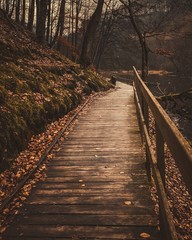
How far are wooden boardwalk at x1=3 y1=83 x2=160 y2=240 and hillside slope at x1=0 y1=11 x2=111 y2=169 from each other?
1.24 metres

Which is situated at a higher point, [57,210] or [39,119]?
[39,119]

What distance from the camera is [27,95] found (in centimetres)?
1011

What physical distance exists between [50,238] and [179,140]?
8.26 feet

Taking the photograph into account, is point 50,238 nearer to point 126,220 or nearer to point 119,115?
point 126,220

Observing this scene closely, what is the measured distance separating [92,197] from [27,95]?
19.1ft

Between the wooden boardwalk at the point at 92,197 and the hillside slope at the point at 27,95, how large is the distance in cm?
124

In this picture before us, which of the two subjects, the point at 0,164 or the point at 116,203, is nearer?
the point at 116,203

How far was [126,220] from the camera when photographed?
4516 millimetres

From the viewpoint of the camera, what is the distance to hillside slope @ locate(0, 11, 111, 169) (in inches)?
304

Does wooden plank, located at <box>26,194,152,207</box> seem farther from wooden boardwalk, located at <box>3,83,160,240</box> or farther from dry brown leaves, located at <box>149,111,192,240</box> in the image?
dry brown leaves, located at <box>149,111,192,240</box>

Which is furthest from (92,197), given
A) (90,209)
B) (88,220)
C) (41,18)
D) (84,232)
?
(41,18)

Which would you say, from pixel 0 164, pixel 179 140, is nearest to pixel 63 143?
pixel 0 164

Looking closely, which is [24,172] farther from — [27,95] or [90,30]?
[90,30]

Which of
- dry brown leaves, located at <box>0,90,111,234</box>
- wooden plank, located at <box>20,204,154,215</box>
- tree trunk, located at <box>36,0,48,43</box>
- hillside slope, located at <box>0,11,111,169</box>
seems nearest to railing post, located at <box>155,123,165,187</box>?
wooden plank, located at <box>20,204,154,215</box>
